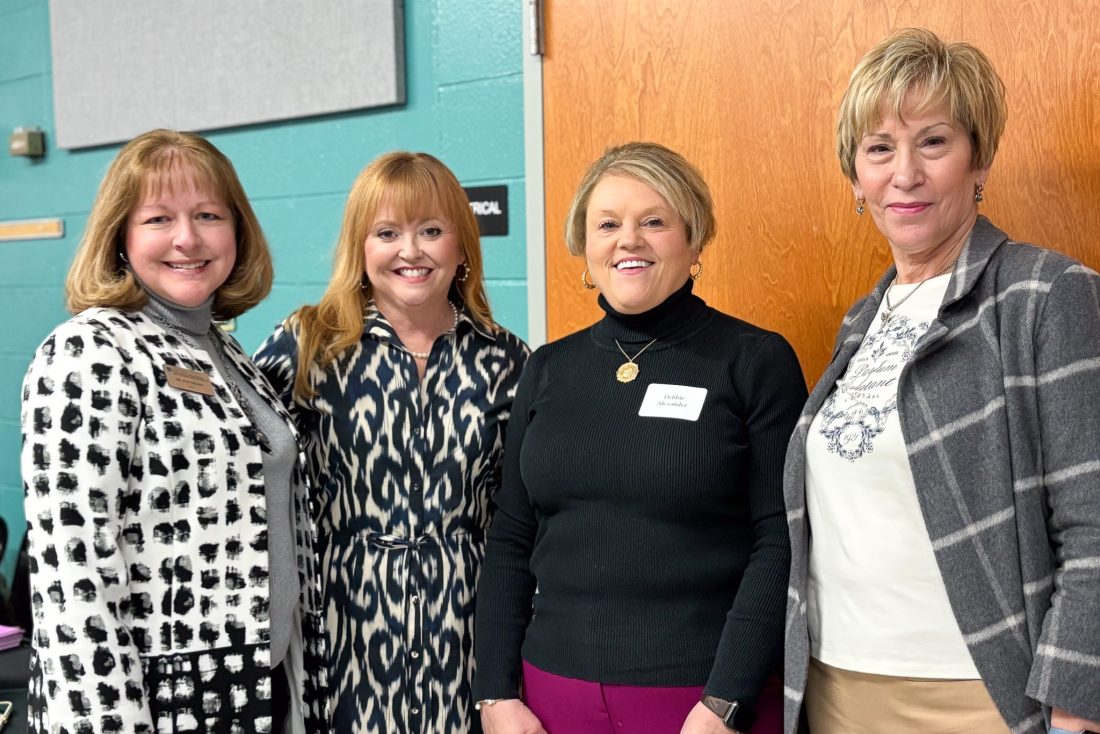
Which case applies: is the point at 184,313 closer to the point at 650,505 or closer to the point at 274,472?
the point at 274,472

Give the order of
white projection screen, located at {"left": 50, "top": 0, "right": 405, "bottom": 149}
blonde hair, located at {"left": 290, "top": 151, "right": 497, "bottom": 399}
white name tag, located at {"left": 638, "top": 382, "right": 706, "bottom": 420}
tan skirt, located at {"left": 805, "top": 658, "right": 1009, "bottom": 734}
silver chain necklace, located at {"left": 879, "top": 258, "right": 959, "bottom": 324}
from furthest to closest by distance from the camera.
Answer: white projection screen, located at {"left": 50, "top": 0, "right": 405, "bottom": 149}, blonde hair, located at {"left": 290, "top": 151, "right": 497, "bottom": 399}, white name tag, located at {"left": 638, "top": 382, "right": 706, "bottom": 420}, silver chain necklace, located at {"left": 879, "top": 258, "right": 959, "bottom": 324}, tan skirt, located at {"left": 805, "top": 658, "right": 1009, "bottom": 734}

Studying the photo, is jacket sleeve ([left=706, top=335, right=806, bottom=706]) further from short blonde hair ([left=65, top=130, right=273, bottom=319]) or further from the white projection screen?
the white projection screen

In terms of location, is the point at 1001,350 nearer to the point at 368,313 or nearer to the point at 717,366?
the point at 717,366

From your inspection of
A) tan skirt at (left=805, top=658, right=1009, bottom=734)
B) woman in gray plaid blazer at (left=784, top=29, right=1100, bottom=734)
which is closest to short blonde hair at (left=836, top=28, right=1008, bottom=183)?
woman in gray plaid blazer at (left=784, top=29, right=1100, bottom=734)

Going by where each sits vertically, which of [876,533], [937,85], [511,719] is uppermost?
[937,85]

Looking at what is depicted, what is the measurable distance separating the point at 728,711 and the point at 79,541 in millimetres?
997

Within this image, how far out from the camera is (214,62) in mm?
3189

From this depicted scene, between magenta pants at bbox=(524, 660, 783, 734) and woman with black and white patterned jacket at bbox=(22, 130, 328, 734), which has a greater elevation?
woman with black and white patterned jacket at bbox=(22, 130, 328, 734)

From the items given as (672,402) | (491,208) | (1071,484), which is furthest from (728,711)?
(491,208)

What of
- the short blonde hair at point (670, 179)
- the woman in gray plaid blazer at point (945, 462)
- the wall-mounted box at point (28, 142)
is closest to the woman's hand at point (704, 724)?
the woman in gray plaid blazer at point (945, 462)

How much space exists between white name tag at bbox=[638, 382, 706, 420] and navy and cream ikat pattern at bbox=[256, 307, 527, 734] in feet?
1.29

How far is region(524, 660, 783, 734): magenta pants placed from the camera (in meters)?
1.54

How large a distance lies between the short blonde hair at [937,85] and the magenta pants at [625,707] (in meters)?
0.91

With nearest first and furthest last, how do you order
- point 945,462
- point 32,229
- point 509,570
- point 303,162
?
point 945,462 → point 509,570 → point 303,162 → point 32,229
